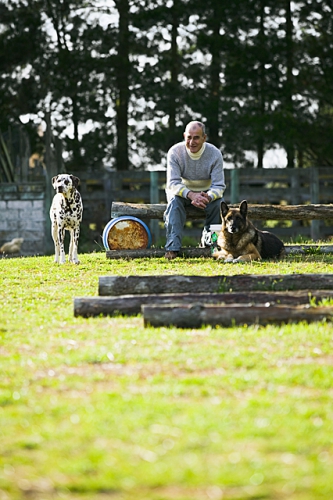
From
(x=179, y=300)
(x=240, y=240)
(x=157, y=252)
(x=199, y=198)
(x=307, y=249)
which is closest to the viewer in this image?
(x=179, y=300)

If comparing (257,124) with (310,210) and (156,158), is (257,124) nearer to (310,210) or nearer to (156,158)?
(156,158)

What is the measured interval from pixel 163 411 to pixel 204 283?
10.3ft

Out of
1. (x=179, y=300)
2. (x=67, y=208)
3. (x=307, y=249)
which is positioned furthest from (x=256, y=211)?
(x=179, y=300)

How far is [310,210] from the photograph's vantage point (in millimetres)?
11586

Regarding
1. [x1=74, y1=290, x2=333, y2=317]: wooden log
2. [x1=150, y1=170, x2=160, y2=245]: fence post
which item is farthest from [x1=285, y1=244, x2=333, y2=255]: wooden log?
[x1=150, y1=170, x2=160, y2=245]: fence post

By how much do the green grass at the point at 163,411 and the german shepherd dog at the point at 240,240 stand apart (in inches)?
160

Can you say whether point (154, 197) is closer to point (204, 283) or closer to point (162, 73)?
point (162, 73)

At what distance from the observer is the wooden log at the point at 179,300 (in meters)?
5.89

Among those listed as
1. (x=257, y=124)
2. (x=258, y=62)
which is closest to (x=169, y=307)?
(x=257, y=124)

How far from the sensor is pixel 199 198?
10.5 meters

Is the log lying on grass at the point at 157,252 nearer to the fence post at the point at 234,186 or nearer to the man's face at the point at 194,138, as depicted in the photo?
the man's face at the point at 194,138

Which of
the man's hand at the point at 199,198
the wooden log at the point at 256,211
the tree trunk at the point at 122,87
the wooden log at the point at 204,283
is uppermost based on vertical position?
the tree trunk at the point at 122,87

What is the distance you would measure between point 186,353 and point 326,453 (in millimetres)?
1681

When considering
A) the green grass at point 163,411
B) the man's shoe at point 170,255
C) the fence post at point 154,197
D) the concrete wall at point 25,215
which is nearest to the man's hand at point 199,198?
the man's shoe at point 170,255
